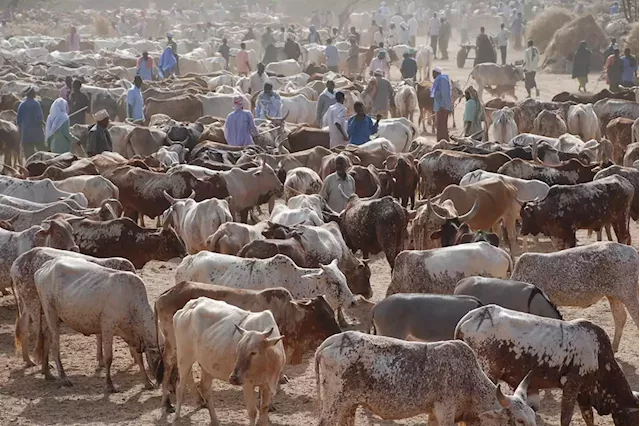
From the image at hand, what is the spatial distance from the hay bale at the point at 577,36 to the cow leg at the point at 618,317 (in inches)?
1054

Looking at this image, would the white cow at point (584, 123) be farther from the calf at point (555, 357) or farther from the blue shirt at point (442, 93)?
the calf at point (555, 357)

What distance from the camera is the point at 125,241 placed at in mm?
11477

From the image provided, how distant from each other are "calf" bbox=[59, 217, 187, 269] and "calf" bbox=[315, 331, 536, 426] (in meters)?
4.46

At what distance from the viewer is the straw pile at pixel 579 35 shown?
118 ft

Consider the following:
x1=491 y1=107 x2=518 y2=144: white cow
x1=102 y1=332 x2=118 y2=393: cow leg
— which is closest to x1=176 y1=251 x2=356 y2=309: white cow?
x1=102 y1=332 x2=118 y2=393: cow leg

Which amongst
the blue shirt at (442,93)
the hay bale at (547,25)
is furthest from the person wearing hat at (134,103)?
the hay bale at (547,25)

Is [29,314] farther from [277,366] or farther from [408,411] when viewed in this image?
[408,411]

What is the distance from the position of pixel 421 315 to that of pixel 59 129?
10.3 m

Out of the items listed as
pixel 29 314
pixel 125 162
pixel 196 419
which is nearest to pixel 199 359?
pixel 196 419

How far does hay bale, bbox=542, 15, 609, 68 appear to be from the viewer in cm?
3584

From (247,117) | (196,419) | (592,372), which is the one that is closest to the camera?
(592,372)

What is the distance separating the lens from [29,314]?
991 centimetres

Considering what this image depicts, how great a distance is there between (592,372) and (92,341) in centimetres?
505

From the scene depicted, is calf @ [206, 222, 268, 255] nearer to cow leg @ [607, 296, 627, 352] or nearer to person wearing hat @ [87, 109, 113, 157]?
cow leg @ [607, 296, 627, 352]
